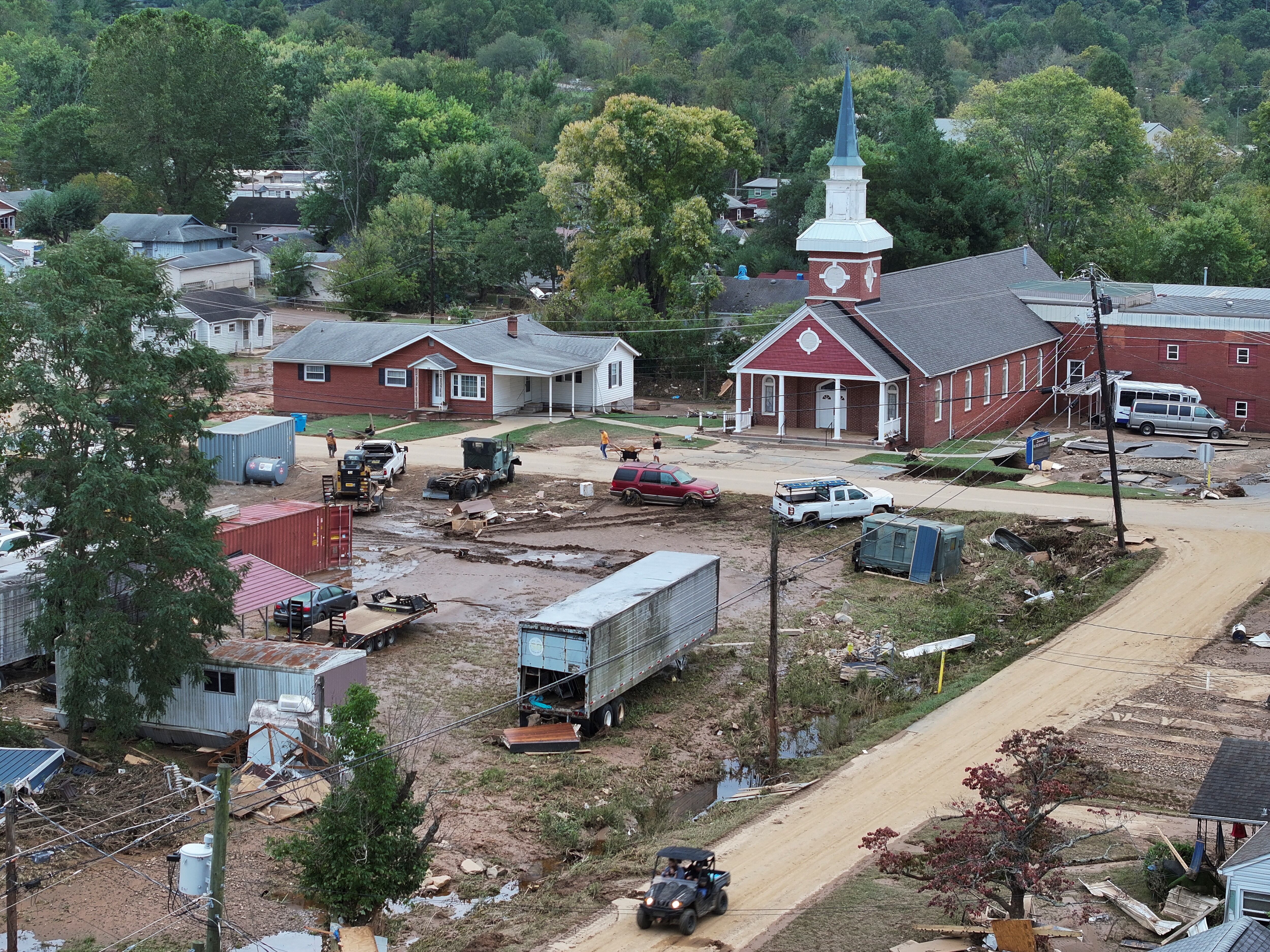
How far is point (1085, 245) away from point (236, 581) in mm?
66721

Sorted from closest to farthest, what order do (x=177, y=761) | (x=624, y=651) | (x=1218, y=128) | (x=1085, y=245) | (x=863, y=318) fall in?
(x=177, y=761) < (x=624, y=651) < (x=863, y=318) < (x=1085, y=245) < (x=1218, y=128)

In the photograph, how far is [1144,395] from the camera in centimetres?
5803

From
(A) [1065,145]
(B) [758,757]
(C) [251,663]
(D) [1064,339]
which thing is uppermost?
(A) [1065,145]

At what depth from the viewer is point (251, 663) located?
28359mm

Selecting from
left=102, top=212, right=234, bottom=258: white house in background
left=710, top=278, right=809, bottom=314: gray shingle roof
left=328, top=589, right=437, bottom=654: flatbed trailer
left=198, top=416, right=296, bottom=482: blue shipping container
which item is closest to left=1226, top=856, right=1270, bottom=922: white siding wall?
left=328, top=589, right=437, bottom=654: flatbed trailer

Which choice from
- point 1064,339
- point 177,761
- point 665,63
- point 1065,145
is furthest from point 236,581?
point 665,63

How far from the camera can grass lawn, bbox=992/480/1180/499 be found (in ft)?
156

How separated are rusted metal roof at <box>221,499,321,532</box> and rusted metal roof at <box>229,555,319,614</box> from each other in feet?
14.4

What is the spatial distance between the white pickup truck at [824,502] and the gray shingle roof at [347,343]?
22.8 meters

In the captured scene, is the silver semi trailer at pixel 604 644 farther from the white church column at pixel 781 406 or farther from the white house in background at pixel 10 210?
the white house in background at pixel 10 210

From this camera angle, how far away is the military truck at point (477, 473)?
48750mm

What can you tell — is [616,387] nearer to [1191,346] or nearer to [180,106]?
[1191,346]

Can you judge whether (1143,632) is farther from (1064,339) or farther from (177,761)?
(1064,339)

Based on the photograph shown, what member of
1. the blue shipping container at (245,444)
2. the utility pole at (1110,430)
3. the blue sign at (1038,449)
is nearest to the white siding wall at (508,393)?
the blue shipping container at (245,444)
